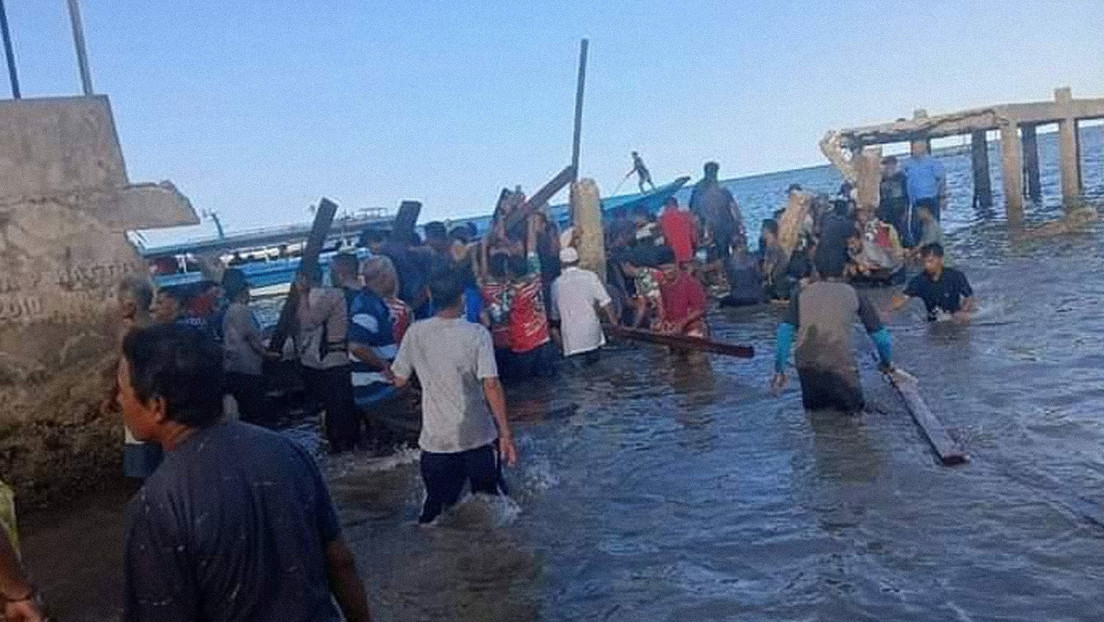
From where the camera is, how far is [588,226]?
14.9 metres

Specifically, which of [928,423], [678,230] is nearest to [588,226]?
[678,230]

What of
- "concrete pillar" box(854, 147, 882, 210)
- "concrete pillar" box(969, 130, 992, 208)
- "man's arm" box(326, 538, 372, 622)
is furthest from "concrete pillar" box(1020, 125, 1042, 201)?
"man's arm" box(326, 538, 372, 622)

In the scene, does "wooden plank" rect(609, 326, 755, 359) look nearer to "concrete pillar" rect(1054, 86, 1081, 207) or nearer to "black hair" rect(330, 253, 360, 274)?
"black hair" rect(330, 253, 360, 274)

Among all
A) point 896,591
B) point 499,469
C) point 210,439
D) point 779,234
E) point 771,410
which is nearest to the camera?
point 210,439

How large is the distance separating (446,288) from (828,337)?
10.1 ft

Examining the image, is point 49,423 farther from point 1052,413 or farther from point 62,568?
point 1052,413

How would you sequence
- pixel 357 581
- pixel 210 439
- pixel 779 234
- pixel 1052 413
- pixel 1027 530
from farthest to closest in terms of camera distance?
1. pixel 779 234
2. pixel 1052 413
3. pixel 1027 530
4. pixel 357 581
5. pixel 210 439

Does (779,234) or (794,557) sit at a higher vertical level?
(779,234)

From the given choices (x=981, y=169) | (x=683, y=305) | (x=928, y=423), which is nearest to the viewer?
(x=928, y=423)

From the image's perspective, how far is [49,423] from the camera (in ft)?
26.3

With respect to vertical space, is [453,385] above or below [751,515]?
above

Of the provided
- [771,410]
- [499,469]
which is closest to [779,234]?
[771,410]

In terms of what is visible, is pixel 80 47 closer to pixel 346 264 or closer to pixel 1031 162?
pixel 346 264

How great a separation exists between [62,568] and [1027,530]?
5640mm
